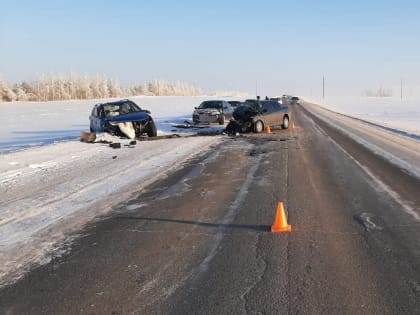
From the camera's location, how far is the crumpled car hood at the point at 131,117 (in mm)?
19525

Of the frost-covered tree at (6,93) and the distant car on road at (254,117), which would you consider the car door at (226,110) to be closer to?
the distant car on road at (254,117)

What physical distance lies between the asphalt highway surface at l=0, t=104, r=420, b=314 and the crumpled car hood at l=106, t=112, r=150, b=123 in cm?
1092

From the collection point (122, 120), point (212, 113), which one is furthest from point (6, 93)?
point (122, 120)

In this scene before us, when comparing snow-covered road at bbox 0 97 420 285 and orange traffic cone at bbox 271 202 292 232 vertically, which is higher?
orange traffic cone at bbox 271 202 292 232

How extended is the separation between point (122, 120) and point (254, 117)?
680 cm

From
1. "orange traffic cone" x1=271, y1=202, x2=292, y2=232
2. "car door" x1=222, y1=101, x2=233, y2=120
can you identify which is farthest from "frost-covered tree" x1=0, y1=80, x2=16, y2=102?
"orange traffic cone" x1=271, y1=202, x2=292, y2=232

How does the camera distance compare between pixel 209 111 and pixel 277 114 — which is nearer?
pixel 277 114

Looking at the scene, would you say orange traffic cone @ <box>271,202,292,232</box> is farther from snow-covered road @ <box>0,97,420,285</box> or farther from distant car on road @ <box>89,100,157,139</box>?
distant car on road @ <box>89,100,157,139</box>

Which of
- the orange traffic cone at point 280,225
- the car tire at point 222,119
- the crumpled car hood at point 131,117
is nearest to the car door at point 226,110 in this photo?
the car tire at point 222,119

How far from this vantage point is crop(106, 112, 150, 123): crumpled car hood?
1952cm

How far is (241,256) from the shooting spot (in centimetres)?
497

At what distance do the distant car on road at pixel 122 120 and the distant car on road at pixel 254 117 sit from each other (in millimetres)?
4485

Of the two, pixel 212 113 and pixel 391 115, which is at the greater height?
pixel 212 113

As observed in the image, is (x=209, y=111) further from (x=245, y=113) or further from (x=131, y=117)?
(x=131, y=117)
